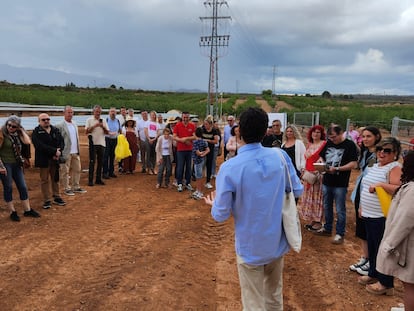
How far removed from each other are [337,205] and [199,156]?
2.96 m

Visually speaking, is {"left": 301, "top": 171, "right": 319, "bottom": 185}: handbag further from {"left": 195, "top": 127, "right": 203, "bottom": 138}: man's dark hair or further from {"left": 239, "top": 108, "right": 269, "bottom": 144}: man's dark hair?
{"left": 239, "top": 108, "right": 269, "bottom": 144}: man's dark hair

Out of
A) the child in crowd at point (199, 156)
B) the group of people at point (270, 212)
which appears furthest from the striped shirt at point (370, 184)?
the child in crowd at point (199, 156)

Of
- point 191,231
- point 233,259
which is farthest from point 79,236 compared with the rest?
point 233,259

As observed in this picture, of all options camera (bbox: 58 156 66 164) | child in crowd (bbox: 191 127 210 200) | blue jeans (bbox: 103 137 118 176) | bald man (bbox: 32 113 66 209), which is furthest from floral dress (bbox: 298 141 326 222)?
blue jeans (bbox: 103 137 118 176)

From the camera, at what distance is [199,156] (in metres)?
6.70

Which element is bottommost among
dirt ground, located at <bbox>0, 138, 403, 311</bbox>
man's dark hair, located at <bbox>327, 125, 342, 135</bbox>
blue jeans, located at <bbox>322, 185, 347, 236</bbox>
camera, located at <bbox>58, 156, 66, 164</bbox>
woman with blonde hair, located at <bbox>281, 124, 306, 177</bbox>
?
dirt ground, located at <bbox>0, 138, 403, 311</bbox>

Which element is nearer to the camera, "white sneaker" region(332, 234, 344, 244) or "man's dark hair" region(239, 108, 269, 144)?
"man's dark hair" region(239, 108, 269, 144)

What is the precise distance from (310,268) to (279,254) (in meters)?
2.06

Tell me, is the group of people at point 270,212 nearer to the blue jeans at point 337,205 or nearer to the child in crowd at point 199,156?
the blue jeans at point 337,205

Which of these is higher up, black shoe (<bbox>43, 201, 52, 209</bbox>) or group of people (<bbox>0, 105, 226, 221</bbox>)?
group of people (<bbox>0, 105, 226, 221</bbox>)

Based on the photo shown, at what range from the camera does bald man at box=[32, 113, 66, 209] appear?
5.68 metres

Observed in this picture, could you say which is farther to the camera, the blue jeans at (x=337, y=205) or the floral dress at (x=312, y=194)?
the floral dress at (x=312, y=194)

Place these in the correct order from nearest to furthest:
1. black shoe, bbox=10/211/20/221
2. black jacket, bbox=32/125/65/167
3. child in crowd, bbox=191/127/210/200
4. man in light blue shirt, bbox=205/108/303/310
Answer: man in light blue shirt, bbox=205/108/303/310 → black shoe, bbox=10/211/20/221 → black jacket, bbox=32/125/65/167 → child in crowd, bbox=191/127/210/200

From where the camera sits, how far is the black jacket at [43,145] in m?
5.66
